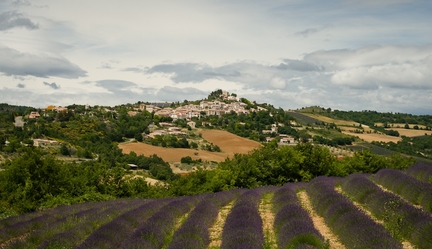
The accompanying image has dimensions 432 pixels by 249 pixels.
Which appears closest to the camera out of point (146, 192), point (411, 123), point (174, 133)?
point (146, 192)

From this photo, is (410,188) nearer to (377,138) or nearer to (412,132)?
(377,138)

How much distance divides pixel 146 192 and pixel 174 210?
1976 centimetres

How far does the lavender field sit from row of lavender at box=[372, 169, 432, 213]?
0.11ft

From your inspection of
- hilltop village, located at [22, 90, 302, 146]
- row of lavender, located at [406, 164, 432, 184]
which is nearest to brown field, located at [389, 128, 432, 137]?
hilltop village, located at [22, 90, 302, 146]

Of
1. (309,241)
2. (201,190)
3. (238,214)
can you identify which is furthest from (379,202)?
(201,190)

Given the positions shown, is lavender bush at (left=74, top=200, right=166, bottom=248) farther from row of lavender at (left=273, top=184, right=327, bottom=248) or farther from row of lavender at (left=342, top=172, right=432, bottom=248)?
row of lavender at (left=342, top=172, right=432, bottom=248)

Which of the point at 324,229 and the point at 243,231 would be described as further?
the point at 324,229

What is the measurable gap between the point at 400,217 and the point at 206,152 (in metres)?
79.7

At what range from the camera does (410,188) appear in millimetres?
12508

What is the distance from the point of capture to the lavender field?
24.3 ft

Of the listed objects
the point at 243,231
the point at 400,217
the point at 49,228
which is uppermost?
the point at 400,217

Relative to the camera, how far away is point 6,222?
43.4ft

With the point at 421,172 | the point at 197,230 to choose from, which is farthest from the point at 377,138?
the point at 197,230

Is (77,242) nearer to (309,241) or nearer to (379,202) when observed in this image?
(309,241)
